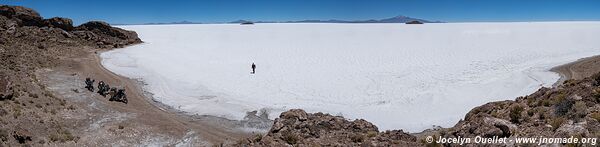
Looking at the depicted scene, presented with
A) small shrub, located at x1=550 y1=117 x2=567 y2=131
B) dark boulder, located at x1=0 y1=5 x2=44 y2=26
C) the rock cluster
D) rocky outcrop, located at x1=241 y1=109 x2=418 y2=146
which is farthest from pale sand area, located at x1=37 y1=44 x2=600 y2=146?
dark boulder, located at x1=0 y1=5 x2=44 y2=26

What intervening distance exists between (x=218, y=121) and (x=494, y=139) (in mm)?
11966

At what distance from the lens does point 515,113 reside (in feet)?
30.4

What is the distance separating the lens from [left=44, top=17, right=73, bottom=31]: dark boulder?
1895 inches

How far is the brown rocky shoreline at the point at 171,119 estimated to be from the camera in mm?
8586

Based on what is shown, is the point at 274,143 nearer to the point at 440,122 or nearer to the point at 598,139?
the point at 598,139

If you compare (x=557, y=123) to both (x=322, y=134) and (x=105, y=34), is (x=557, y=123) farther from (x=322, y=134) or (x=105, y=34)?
A: (x=105, y=34)

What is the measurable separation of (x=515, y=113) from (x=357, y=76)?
1947 centimetres

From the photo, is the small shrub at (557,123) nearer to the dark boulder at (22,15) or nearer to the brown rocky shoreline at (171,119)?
the brown rocky shoreline at (171,119)

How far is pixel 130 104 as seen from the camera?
19.8 meters

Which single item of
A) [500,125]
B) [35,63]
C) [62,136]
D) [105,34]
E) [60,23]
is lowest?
[62,136]

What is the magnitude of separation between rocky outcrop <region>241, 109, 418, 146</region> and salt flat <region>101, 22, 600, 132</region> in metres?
7.63

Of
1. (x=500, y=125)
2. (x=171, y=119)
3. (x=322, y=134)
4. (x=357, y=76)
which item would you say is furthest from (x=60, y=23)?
(x=500, y=125)

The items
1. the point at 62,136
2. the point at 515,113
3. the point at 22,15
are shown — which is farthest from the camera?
the point at 22,15

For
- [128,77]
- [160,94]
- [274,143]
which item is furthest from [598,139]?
[128,77]
